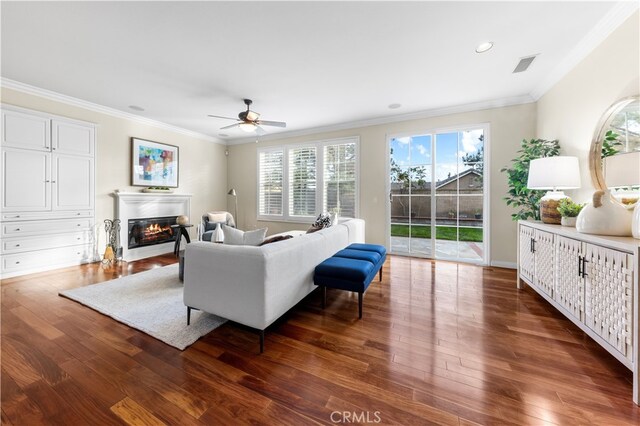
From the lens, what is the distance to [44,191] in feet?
11.9

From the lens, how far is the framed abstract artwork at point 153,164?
15.5ft

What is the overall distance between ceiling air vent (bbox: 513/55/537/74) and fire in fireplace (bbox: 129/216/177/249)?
6.32m

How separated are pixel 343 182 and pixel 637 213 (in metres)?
4.05

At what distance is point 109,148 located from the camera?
14.3 ft

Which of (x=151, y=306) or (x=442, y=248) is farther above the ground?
(x=442, y=248)

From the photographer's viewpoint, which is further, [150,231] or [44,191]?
[150,231]

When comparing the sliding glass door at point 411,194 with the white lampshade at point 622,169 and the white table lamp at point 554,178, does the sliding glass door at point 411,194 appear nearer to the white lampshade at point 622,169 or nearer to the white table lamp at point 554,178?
the white table lamp at point 554,178

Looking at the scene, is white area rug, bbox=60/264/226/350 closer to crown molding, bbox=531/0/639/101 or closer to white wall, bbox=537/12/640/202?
white wall, bbox=537/12/640/202

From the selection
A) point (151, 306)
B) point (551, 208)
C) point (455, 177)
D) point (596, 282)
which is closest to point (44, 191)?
point (151, 306)

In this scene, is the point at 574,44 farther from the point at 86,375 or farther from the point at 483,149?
the point at 86,375

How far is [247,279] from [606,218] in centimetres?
273

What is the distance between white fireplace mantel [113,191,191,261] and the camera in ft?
14.5

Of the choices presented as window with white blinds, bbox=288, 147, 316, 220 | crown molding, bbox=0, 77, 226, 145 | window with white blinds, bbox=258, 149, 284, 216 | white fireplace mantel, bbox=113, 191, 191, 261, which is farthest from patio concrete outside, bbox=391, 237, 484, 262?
crown molding, bbox=0, 77, 226, 145

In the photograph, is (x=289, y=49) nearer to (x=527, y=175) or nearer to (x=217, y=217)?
(x=527, y=175)
